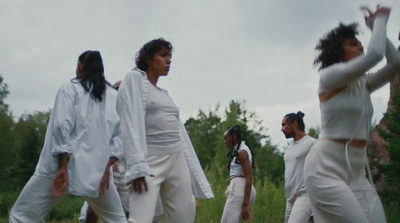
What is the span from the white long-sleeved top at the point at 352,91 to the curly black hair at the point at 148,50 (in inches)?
58.8

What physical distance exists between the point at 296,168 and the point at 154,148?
12.6 ft

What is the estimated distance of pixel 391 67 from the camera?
434 cm

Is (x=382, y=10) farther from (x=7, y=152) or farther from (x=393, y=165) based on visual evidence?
(x=7, y=152)

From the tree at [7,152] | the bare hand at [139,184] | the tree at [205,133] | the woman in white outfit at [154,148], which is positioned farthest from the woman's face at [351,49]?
the tree at [7,152]

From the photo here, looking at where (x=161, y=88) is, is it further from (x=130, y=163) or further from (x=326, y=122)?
(x=326, y=122)

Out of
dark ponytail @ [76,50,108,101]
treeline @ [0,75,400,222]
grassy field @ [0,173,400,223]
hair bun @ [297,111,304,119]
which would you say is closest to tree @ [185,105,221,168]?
treeline @ [0,75,400,222]

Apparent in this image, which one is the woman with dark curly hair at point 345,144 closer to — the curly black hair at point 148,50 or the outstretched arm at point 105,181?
the curly black hair at point 148,50

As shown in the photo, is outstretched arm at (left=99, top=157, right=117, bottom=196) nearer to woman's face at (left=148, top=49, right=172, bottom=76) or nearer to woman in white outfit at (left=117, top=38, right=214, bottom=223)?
woman in white outfit at (left=117, top=38, right=214, bottom=223)

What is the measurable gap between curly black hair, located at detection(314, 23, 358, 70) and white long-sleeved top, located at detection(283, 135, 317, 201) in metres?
3.93

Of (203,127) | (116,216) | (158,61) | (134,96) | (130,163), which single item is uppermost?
(203,127)

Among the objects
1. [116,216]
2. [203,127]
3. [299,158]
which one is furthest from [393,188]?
[203,127]

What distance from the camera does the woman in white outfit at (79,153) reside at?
5145 millimetres

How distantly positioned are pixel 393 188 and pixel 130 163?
11442 millimetres

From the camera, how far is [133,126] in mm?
4594
